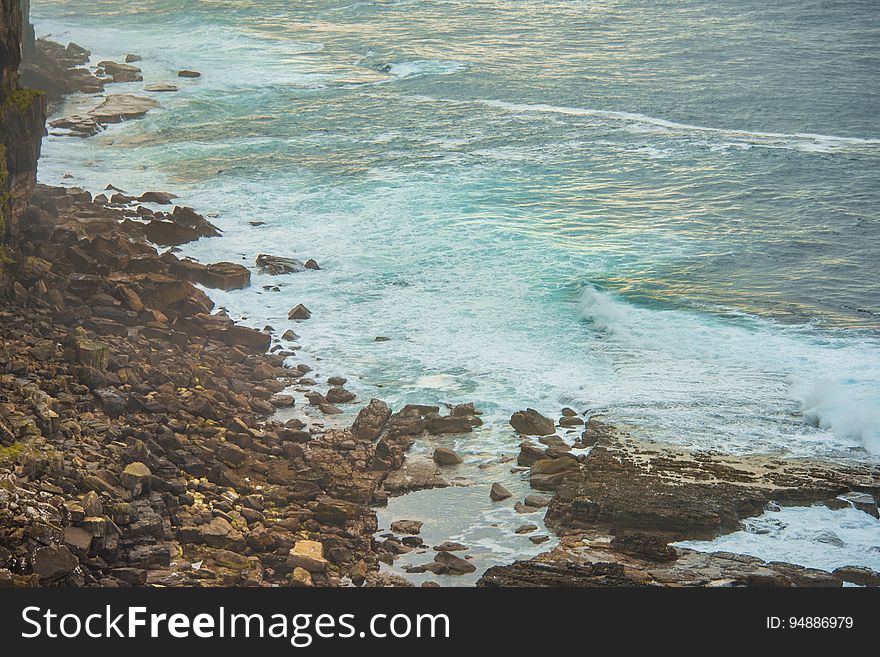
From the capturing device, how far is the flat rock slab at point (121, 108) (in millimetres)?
33188

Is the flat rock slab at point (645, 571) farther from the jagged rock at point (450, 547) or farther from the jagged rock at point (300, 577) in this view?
the jagged rock at point (300, 577)

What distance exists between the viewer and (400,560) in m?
11.0

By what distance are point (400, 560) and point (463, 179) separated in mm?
18189

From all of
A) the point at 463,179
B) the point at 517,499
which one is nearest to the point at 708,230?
the point at 463,179

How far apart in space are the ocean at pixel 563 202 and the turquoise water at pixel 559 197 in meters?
0.08

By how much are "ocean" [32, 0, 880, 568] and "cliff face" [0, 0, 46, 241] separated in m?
3.88

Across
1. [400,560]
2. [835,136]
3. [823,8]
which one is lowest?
[400,560]

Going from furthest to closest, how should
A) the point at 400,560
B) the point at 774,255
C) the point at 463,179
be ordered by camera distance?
1. the point at 463,179
2. the point at 774,255
3. the point at 400,560

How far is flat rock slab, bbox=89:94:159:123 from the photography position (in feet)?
109

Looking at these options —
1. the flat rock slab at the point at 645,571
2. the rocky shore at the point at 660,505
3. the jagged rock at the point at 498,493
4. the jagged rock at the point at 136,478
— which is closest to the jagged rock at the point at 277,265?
the rocky shore at the point at 660,505

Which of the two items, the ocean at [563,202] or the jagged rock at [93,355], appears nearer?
the jagged rock at [93,355]

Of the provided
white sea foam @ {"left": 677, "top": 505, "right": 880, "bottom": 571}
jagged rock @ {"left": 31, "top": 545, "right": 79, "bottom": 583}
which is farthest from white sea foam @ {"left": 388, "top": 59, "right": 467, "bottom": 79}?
jagged rock @ {"left": 31, "top": 545, "right": 79, "bottom": 583}

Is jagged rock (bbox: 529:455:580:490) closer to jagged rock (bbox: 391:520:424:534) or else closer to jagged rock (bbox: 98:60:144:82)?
jagged rock (bbox: 391:520:424:534)

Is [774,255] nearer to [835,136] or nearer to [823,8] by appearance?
[835,136]
